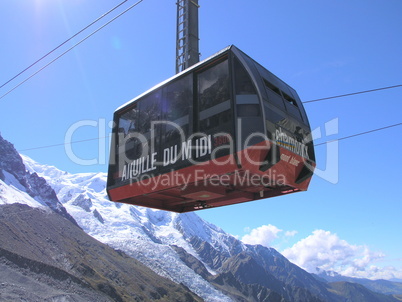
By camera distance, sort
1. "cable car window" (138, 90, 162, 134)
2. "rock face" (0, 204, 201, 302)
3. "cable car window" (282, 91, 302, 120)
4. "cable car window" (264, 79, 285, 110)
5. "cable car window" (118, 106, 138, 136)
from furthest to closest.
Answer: "rock face" (0, 204, 201, 302)
"cable car window" (118, 106, 138, 136)
"cable car window" (138, 90, 162, 134)
"cable car window" (282, 91, 302, 120)
"cable car window" (264, 79, 285, 110)

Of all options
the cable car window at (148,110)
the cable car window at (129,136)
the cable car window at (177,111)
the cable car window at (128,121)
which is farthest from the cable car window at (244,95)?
the cable car window at (128,121)

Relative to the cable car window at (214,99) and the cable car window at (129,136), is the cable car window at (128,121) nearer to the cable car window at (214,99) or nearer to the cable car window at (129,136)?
the cable car window at (129,136)

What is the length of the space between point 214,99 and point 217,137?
3.30ft

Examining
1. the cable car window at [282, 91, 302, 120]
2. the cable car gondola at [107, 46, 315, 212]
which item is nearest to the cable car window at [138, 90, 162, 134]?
the cable car gondola at [107, 46, 315, 212]

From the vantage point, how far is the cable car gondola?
8.62 metres

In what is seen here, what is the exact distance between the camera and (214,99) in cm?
922

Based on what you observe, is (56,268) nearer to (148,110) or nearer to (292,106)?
(148,110)

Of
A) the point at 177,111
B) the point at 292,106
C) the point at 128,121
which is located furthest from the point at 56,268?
the point at 292,106

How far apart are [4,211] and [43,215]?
97.6 feet

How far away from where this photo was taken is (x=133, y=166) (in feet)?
37.0

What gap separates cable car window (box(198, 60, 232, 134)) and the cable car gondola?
2 cm

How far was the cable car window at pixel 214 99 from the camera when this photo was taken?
8.85 m

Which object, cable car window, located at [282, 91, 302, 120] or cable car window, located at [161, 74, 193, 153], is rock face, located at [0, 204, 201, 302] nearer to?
cable car window, located at [161, 74, 193, 153]

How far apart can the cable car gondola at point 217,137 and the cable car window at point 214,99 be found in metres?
0.02
